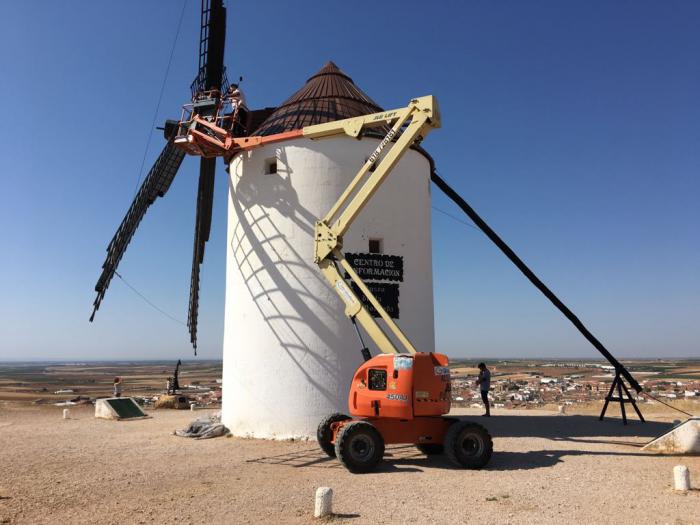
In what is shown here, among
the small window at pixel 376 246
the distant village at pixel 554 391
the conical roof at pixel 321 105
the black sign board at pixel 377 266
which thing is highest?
the conical roof at pixel 321 105

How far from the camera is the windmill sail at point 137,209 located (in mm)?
16406

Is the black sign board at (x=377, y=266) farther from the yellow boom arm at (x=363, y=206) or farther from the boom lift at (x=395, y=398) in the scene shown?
the boom lift at (x=395, y=398)

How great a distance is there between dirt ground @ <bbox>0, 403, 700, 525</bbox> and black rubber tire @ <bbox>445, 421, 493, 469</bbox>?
0.75ft

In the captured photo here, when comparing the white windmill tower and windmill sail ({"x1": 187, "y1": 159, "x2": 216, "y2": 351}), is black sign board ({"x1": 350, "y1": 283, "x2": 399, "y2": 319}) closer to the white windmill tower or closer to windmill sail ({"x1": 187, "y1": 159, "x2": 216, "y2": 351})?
the white windmill tower

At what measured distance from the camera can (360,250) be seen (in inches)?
520

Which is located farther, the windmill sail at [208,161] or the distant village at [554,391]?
the distant village at [554,391]

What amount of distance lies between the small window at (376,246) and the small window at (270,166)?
3.42 metres

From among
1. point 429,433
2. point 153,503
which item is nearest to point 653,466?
point 429,433

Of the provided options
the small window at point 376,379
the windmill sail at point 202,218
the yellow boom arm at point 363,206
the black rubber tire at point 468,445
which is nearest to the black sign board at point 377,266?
the yellow boom arm at point 363,206

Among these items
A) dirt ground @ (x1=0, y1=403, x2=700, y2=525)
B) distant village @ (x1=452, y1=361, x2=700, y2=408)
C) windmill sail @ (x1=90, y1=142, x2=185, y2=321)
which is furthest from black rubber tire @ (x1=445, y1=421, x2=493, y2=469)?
distant village @ (x1=452, y1=361, x2=700, y2=408)

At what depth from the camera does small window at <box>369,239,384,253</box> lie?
13477 mm

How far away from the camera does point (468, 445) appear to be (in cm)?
939

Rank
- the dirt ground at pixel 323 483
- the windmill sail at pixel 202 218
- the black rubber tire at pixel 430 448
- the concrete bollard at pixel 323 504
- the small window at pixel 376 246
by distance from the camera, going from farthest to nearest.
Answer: the windmill sail at pixel 202 218
the small window at pixel 376 246
the black rubber tire at pixel 430 448
the dirt ground at pixel 323 483
the concrete bollard at pixel 323 504

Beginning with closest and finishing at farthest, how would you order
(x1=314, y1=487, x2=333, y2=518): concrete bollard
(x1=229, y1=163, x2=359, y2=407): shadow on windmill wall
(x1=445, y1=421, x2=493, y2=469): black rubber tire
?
(x1=314, y1=487, x2=333, y2=518): concrete bollard
(x1=445, y1=421, x2=493, y2=469): black rubber tire
(x1=229, y1=163, x2=359, y2=407): shadow on windmill wall
